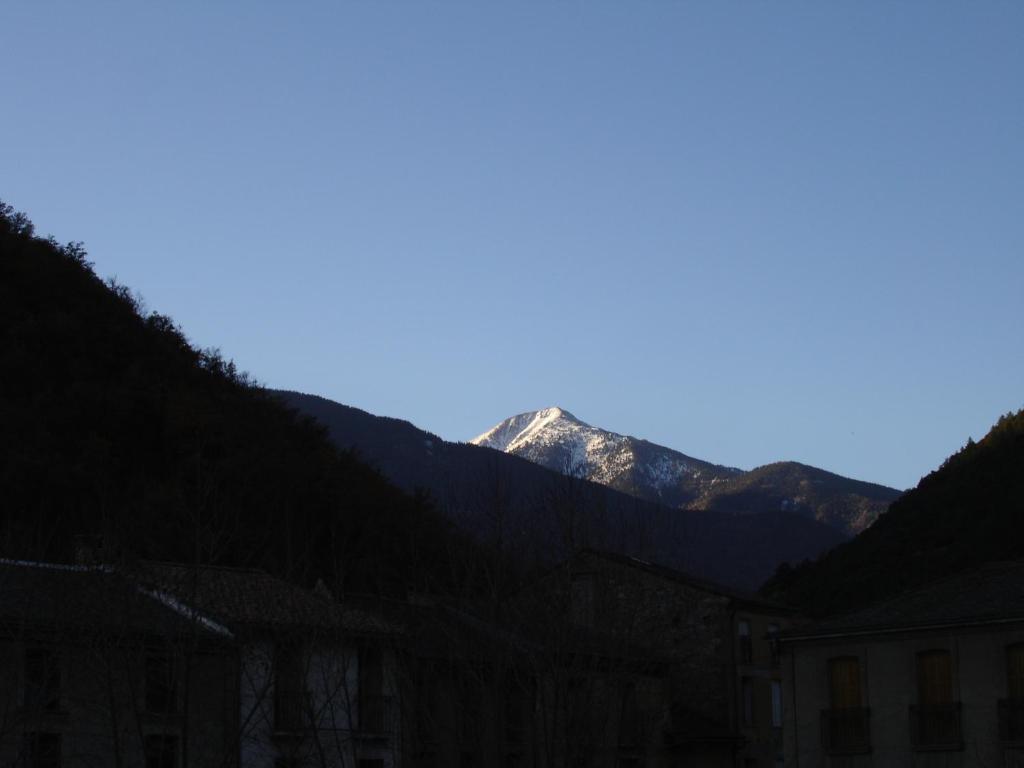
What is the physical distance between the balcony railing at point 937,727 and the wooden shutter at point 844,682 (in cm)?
155

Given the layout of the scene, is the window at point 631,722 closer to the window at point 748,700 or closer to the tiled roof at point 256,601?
the window at point 748,700

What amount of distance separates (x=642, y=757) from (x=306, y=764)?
12529mm

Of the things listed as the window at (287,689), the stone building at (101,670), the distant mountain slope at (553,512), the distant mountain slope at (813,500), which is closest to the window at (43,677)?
the stone building at (101,670)

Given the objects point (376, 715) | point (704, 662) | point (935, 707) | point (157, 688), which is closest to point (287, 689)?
point (157, 688)

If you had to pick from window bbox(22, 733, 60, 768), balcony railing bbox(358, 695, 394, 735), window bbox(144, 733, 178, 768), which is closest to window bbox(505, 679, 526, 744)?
balcony railing bbox(358, 695, 394, 735)

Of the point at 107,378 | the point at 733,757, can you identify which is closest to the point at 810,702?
the point at 733,757

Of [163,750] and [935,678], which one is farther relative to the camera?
[163,750]

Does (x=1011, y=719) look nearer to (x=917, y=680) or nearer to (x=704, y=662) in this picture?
(x=917, y=680)

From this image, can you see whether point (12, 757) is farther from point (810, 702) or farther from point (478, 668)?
point (810, 702)

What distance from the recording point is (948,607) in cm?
3241

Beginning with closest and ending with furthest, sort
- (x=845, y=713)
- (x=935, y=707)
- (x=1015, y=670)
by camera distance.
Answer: (x=1015, y=670) < (x=935, y=707) < (x=845, y=713)

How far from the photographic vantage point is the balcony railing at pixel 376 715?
119ft

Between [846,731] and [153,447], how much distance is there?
37605 mm

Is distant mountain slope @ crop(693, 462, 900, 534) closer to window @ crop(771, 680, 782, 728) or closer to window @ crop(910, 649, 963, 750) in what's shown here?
window @ crop(771, 680, 782, 728)
